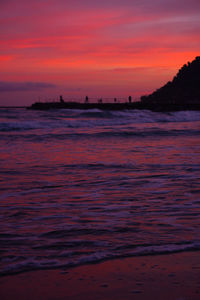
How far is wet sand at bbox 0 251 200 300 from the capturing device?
274 cm

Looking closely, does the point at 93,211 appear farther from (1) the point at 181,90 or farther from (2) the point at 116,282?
(1) the point at 181,90

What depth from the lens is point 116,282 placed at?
294 centimetres

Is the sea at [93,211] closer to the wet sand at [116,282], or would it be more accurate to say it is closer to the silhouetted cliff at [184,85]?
the wet sand at [116,282]

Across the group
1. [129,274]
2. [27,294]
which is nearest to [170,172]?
[129,274]

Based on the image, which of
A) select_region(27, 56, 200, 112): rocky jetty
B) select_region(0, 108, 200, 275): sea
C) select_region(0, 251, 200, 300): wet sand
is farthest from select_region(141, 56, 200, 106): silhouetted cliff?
select_region(0, 251, 200, 300): wet sand

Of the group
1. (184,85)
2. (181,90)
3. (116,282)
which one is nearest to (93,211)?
(116,282)

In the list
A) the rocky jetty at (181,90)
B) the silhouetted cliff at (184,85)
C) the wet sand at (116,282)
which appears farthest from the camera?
the silhouetted cliff at (184,85)

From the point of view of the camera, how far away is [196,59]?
10275 cm

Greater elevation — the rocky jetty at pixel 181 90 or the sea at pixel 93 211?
the rocky jetty at pixel 181 90

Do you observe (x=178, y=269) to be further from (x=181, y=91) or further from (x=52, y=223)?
(x=181, y=91)

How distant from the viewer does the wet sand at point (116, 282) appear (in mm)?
2736

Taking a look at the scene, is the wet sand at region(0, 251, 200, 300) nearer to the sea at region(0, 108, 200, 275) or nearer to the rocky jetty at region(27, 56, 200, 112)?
the sea at region(0, 108, 200, 275)

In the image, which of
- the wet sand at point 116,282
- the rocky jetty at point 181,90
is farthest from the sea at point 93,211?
the rocky jetty at point 181,90

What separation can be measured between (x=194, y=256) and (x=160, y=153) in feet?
25.2
